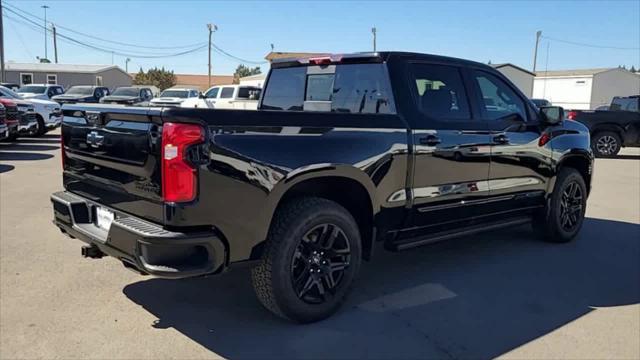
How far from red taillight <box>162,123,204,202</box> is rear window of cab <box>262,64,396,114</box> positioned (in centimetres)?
171

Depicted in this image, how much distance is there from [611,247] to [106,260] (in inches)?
214

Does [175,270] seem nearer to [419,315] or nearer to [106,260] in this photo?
[419,315]

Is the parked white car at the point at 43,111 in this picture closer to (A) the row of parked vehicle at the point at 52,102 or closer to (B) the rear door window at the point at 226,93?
(A) the row of parked vehicle at the point at 52,102

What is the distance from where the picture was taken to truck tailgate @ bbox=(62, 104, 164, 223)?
10.6 ft

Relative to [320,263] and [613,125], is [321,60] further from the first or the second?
[613,125]

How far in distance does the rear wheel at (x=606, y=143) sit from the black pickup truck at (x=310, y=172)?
1275cm

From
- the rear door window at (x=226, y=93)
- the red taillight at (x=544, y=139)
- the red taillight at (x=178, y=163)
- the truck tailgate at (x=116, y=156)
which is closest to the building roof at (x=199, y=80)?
the rear door window at (x=226, y=93)

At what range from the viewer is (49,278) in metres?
4.68

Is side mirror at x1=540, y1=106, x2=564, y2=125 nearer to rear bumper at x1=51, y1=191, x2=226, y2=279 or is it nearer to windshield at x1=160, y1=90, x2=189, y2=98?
rear bumper at x1=51, y1=191, x2=226, y2=279

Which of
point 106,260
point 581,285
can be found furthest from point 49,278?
point 581,285

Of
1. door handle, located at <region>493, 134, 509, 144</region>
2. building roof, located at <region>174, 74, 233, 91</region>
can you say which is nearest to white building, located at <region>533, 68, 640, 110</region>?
door handle, located at <region>493, 134, 509, 144</region>

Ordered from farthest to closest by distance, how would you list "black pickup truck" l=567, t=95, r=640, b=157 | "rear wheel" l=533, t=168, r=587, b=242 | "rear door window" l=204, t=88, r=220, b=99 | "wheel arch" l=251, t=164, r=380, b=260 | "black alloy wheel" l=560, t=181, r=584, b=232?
"rear door window" l=204, t=88, r=220, b=99
"black pickup truck" l=567, t=95, r=640, b=157
"black alloy wheel" l=560, t=181, r=584, b=232
"rear wheel" l=533, t=168, r=587, b=242
"wheel arch" l=251, t=164, r=380, b=260

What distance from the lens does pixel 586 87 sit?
4625cm

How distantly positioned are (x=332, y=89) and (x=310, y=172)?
1346 millimetres
